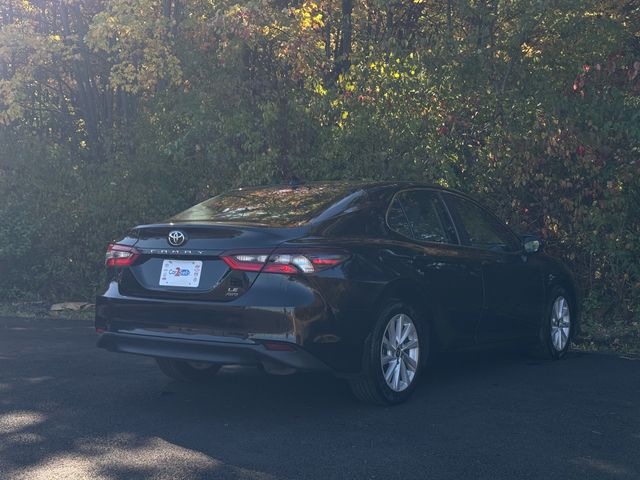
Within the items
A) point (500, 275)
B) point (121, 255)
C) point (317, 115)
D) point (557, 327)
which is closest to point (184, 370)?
point (121, 255)

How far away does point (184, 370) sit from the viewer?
7617 millimetres

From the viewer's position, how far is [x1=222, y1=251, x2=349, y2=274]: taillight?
6160mm

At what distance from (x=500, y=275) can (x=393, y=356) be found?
5.56ft

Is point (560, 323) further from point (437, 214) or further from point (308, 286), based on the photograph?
point (308, 286)

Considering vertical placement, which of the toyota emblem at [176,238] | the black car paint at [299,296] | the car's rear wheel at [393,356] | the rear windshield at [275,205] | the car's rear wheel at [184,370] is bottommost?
the car's rear wheel at [184,370]

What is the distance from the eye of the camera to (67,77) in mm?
16672

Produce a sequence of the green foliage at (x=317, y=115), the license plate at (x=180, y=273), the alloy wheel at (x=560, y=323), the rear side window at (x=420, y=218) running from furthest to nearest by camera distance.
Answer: the green foliage at (x=317, y=115) < the alloy wheel at (x=560, y=323) < the rear side window at (x=420, y=218) < the license plate at (x=180, y=273)

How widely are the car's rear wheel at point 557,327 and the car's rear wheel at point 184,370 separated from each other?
2.96m

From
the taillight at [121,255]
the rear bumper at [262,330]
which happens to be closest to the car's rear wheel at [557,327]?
the rear bumper at [262,330]

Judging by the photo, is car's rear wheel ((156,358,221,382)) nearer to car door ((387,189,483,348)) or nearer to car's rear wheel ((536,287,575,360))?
car door ((387,189,483,348))

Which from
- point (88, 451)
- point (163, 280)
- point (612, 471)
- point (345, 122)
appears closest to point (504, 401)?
point (612, 471)

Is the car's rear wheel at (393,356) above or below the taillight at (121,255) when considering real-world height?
below

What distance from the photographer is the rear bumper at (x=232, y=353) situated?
6105 mm

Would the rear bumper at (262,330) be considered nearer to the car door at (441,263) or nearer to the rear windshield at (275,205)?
the rear windshield at (275,205)
